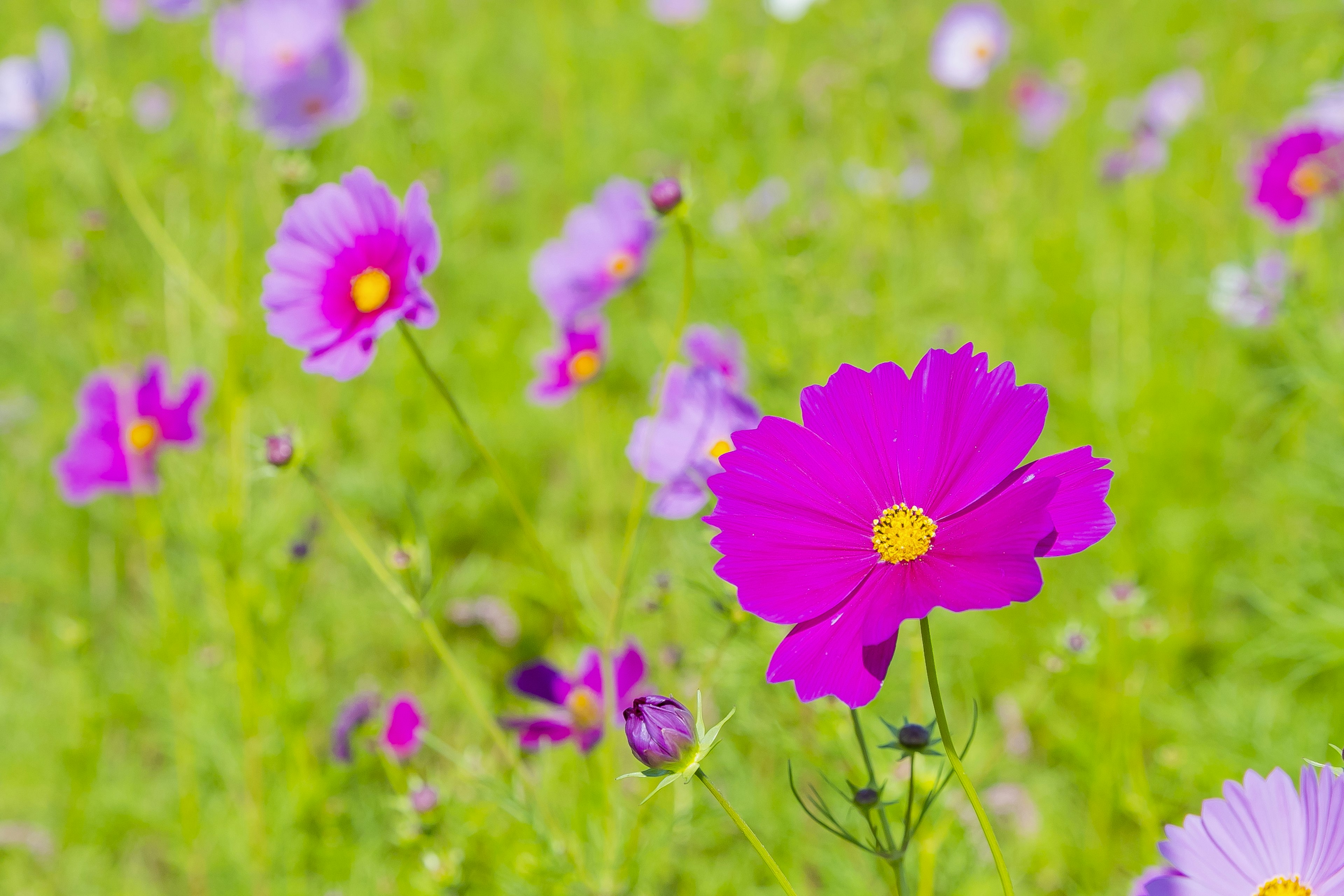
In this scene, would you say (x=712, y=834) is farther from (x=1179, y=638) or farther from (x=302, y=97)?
(x=302, y=97)

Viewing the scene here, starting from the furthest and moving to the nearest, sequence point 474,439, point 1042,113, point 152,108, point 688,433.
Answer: point 152,108 < point 1042,113 < point 688,433 < point 474,439

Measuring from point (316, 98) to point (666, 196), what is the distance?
69.7 inches

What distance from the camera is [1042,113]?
2.77m

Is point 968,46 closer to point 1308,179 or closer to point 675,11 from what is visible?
point 675,11

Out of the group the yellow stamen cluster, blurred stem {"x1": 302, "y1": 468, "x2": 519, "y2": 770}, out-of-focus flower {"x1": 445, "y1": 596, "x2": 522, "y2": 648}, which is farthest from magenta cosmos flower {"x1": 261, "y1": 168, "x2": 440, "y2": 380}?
out-of-focus flower {"x1": 445, "y1": 596, "x2": 522, "y2": 648}

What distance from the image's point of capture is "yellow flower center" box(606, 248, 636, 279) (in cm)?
138

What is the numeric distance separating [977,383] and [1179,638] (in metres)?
1.25

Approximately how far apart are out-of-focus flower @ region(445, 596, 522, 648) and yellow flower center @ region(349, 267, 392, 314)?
0.88 m

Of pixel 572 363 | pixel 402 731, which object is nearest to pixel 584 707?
pixel 402 731

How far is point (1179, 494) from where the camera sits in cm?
180

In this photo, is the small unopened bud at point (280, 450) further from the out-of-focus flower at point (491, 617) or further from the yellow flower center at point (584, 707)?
the out-of-focus flower at point (491, 617)

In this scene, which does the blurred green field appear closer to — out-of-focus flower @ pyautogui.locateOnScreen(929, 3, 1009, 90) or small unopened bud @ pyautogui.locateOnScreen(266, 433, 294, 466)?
small unopened bud @ pyautogui.locateOnScreen(266, 433, 294, 466)

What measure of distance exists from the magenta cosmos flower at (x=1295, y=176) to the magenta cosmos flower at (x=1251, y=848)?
4.68ft

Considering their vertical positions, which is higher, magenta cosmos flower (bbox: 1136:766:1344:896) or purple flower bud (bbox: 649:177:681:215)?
purple flower bud (bbox: 649:177:681:215)
